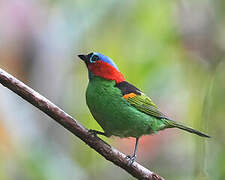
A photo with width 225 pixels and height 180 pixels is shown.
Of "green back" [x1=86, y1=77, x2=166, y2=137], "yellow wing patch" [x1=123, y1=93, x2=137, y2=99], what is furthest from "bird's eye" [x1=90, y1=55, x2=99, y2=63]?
"yellow wing patch" [x1=123, y1=93, x2=137, y2=99]

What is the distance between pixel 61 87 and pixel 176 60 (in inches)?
59.8

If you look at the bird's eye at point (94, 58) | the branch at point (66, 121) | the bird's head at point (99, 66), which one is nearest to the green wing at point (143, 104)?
the bird's head at point (99, 66)

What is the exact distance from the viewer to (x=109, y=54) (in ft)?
19.1

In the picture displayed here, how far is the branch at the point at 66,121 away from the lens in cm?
291

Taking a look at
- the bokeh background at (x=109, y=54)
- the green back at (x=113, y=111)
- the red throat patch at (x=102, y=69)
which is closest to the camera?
the green back at (x=113, y=111)

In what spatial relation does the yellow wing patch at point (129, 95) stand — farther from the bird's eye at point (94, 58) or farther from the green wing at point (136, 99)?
the bird's eye at point (94, 58)

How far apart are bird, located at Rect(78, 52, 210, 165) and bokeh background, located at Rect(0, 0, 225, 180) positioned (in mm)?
902

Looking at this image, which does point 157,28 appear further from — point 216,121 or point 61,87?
point 216,121

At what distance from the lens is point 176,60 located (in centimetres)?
582

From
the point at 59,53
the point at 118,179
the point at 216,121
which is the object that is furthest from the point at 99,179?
the point at 216,121

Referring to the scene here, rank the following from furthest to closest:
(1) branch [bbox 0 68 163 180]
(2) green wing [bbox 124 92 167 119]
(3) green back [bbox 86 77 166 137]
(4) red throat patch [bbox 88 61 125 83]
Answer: (2) green wing [bbox 124 92 167 119], (4) red throat patch [bbox 88 61 125 83], (3) green back [bbox 86 77 166 137], (1) branch [bbox 0 68 163 180]

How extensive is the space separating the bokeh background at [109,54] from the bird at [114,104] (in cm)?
90

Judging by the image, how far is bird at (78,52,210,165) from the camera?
371 cm

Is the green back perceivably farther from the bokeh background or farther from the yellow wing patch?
the bokeh background
